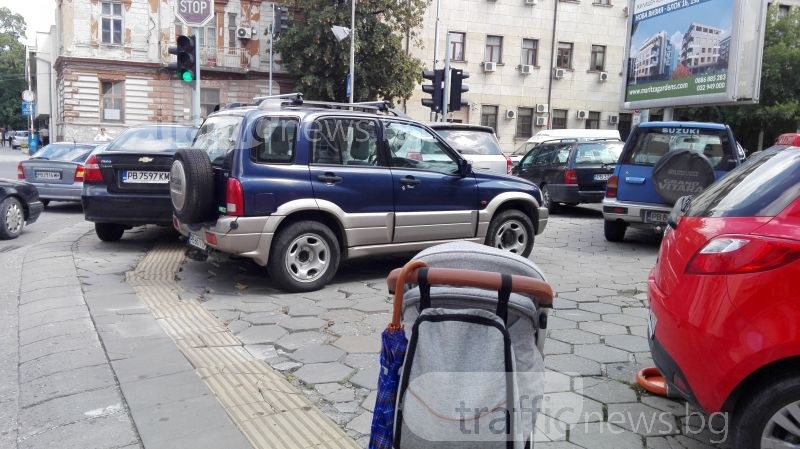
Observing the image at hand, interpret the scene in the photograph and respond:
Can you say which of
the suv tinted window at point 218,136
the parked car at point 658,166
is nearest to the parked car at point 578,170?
the parked car at point 658,166

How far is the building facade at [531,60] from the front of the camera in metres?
35.0

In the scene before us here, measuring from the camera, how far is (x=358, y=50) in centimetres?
3167

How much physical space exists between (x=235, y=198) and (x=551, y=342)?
9.98ft

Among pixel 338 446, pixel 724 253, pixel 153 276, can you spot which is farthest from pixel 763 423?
pixel 153 276

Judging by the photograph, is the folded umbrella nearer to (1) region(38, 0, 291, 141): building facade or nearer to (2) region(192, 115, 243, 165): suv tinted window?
(2) region(192, 115, 243, 165): suv tinted window

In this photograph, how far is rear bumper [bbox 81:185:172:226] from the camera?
26.0 feet

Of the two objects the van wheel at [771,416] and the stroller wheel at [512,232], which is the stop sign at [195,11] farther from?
the van wheel at [771,416]

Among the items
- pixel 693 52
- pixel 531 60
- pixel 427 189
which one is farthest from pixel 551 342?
pixel 531 60

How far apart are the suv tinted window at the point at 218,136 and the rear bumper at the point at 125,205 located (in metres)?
1.35

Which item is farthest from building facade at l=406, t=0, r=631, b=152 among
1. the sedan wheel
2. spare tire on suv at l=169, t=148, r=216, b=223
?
spare tire on suv at l=169, t=148, r=216, b=223

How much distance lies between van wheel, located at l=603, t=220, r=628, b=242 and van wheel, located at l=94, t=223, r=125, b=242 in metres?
7.02

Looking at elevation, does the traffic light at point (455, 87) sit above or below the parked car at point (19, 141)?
above

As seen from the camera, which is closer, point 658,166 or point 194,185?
point 194,185

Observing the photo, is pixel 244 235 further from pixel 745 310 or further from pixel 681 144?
pixel 681 144
